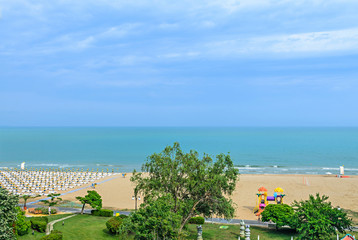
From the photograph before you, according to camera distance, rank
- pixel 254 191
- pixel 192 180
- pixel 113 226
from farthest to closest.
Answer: pixel 254 191 → pixel 113 226 → pixel 192 180

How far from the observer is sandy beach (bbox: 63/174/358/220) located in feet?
157

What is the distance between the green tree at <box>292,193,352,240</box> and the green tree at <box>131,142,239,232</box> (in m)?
6.07

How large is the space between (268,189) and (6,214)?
4944 cm

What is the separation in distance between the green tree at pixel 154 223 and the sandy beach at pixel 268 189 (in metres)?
22.9

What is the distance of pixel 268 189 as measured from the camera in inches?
2420

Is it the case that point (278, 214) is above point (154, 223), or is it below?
below

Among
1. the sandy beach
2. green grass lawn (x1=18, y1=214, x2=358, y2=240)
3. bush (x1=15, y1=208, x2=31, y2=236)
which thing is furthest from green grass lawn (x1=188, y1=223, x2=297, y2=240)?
bush (x1=15, y1=208, x2=31, y2=236)

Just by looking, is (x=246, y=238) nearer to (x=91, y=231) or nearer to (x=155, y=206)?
(x=155, y=206)

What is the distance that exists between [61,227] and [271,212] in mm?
21123

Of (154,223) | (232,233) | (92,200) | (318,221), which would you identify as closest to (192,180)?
(154,223)

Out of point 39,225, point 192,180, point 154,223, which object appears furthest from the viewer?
point 39,225

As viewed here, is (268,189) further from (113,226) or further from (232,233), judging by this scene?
(113,226)

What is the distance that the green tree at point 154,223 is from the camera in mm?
19422

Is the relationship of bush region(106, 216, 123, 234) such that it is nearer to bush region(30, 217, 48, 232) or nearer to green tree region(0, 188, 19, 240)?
bush region(30, 217, 48, 232)
